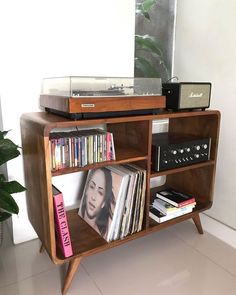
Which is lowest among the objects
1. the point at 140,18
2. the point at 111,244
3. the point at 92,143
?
the point at 111,244

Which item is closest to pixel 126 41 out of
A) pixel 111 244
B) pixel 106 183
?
pixel 106 183

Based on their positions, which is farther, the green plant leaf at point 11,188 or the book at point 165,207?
the book at point 165,207

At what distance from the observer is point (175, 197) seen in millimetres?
1565

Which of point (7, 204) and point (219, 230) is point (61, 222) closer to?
point (7, 204)

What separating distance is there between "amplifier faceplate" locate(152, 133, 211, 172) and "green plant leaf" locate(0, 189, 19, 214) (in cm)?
67

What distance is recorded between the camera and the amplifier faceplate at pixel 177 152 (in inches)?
51.6

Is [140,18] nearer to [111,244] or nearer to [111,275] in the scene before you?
[111,244]

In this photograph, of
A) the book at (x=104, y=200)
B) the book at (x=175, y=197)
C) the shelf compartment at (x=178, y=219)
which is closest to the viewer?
the book at (x=104, y=200)

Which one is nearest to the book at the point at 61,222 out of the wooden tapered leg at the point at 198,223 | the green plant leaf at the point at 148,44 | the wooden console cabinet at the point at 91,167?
the wooden console cabinet at the point at 91,167

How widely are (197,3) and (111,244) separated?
152 cm

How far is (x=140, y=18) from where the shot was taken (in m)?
1.67

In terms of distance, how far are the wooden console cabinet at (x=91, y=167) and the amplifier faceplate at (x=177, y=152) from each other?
34mm

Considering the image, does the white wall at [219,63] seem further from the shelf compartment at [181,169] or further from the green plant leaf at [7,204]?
the green plant leaf at [7,204]

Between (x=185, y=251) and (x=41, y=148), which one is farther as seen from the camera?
(x=185, y=251)
